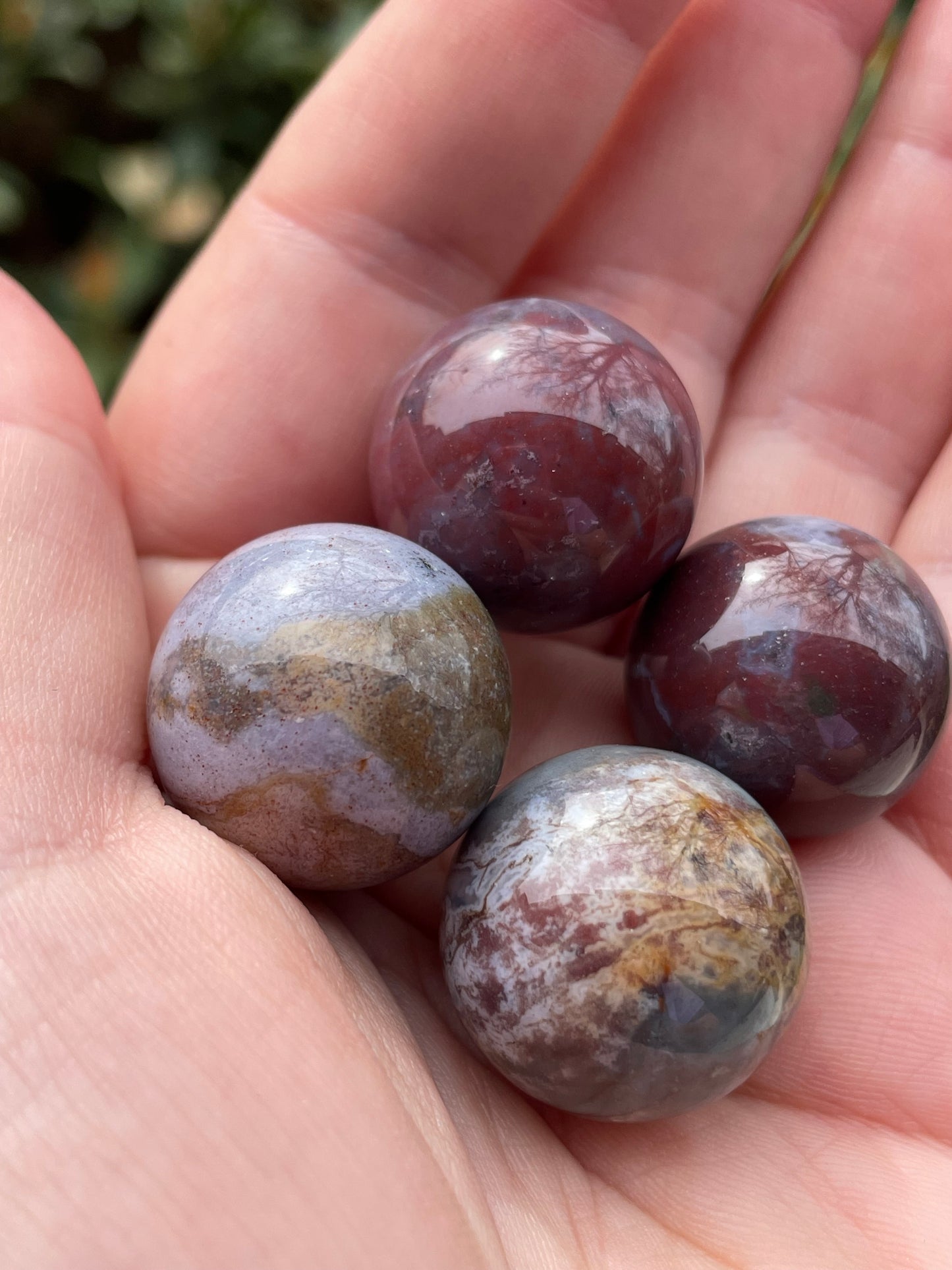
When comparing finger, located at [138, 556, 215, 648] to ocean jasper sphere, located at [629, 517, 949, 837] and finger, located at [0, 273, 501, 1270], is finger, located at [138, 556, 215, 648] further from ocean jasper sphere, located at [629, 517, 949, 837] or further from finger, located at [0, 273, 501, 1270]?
ocean jasper sphere, located at [629, 517, 949, 837]

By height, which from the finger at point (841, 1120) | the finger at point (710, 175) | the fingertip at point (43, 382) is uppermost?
the finger at point (710, 175)

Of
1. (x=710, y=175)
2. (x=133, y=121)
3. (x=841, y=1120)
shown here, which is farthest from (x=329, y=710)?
(x=133, y=121)

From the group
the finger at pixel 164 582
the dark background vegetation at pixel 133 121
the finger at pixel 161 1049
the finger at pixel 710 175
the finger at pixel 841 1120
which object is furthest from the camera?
the dark background vegetation at pixel 133 121

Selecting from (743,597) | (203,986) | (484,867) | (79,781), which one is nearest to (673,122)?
(743,597)

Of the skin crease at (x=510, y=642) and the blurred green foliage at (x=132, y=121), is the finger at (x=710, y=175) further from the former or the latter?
the blurred green foliage at (x=132, y=121)

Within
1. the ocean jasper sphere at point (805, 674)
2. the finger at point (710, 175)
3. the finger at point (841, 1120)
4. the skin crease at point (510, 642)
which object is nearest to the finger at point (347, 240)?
the skin crease at point (510, 642)

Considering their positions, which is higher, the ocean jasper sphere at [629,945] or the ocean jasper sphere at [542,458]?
the ocean jasper sphere at [542,458]
